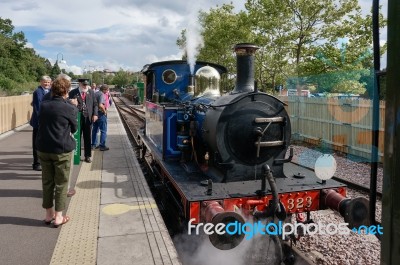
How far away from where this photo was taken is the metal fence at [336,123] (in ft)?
34.4

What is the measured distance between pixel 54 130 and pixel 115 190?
1.80 meters

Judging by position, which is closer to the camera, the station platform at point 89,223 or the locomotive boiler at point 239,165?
the station platform at point 89,223

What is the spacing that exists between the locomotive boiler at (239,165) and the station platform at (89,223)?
49 centimetres

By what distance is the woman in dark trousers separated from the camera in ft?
13.4

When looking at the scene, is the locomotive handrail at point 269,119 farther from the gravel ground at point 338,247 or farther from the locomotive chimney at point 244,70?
the gravel ground at point 338,247

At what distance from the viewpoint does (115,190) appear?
5.62 m

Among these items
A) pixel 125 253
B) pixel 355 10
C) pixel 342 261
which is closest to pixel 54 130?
pixel 125 253

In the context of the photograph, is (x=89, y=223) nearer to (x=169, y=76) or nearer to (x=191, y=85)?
(x=191, y=85)

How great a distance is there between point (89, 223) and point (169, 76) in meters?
3.96

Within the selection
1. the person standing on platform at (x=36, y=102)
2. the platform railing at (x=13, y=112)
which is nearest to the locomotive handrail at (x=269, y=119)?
the person standing on platform at (x=36, y=102)

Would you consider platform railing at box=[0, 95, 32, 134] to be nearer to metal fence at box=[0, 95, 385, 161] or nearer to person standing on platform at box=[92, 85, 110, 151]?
metal fence at box=[0, 95, 385, 161]

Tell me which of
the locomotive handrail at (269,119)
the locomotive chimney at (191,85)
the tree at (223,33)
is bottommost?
the locomotive handrail at (269,119)

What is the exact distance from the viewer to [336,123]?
38.9 feet

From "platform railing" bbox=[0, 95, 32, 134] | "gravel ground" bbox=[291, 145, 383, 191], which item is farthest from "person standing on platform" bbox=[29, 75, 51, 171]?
"gravel ground" bbox=[291, 145, 383, 191]
